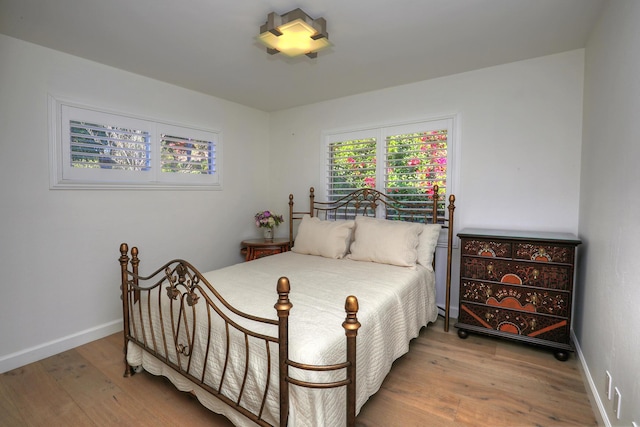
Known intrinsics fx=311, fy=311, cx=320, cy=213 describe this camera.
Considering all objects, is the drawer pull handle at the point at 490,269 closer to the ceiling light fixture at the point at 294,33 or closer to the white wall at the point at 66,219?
the ceiling light fixture at the point at 294,33

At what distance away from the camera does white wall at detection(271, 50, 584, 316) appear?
8.23 feet

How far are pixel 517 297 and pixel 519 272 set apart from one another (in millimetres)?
196

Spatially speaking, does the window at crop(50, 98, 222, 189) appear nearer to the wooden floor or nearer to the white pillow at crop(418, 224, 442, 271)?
the wooden floor

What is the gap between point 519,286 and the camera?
7.82 feet

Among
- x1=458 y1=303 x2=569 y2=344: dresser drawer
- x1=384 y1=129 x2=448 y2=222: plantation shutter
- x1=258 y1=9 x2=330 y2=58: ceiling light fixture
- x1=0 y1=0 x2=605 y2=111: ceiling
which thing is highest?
x1=0 y1=0 x2=605 y2=111: ceiling

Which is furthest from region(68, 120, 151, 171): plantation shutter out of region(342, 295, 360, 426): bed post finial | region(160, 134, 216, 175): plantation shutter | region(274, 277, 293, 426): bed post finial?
region(342, 295, 360, 426): bed post finial

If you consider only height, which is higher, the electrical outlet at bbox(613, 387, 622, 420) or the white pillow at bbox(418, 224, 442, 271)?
the white pillow at bbox(418, 224, 442, 271)

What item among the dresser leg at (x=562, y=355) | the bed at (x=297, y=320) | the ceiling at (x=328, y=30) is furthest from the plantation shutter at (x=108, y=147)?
the dresser leg at (x=562, y=355)

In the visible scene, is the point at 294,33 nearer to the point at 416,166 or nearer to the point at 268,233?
the point at 416,166

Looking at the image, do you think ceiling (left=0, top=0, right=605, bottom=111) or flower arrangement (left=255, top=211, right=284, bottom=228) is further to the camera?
flower arrangement (left=255, top=211, right=284, bottom=228)

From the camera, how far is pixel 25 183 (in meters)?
2.29

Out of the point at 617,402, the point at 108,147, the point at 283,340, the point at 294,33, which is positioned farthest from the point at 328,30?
the point at 617,402

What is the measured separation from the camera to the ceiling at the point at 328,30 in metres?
1.87

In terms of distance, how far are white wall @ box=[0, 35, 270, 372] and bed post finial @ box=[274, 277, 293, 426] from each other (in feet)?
7.58
